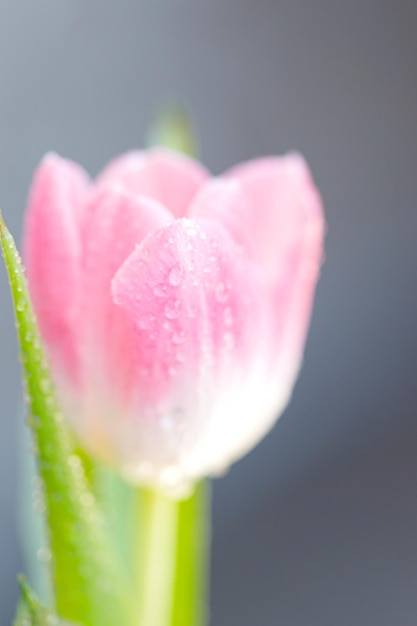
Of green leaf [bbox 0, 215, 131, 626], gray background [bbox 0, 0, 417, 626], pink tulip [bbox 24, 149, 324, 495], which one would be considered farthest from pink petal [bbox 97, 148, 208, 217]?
gray background [bbox 0, 0, 417, 626]

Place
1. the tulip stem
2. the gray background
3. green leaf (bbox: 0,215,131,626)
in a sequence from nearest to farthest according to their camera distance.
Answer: green leaf (bbox: 0,215,131,626) < the tulip stem < the gray background

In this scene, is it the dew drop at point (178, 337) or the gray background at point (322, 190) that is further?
the gray background at point (322, 190)

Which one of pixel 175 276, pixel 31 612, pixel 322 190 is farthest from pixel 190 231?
pixel 322 190

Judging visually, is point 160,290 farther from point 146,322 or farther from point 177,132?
point 177,132

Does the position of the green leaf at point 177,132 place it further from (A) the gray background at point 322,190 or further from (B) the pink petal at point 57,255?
(A) the gray background at point 322,190

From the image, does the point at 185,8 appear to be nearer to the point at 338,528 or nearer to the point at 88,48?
the point at 88,48

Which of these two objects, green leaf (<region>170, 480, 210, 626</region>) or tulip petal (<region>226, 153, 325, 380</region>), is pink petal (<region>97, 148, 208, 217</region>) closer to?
tulip petal (<region>226, 153, 325, 380</region>)

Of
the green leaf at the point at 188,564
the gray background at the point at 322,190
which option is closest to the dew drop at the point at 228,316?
the green leaf at the point at 188,564

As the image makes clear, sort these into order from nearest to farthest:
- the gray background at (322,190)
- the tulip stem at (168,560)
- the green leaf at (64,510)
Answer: the green leaf at (64,510)
the tulip stem at (168,560)
the gray background at (322,190)

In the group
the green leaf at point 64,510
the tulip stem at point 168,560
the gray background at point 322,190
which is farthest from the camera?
the gray background at point 322,190
